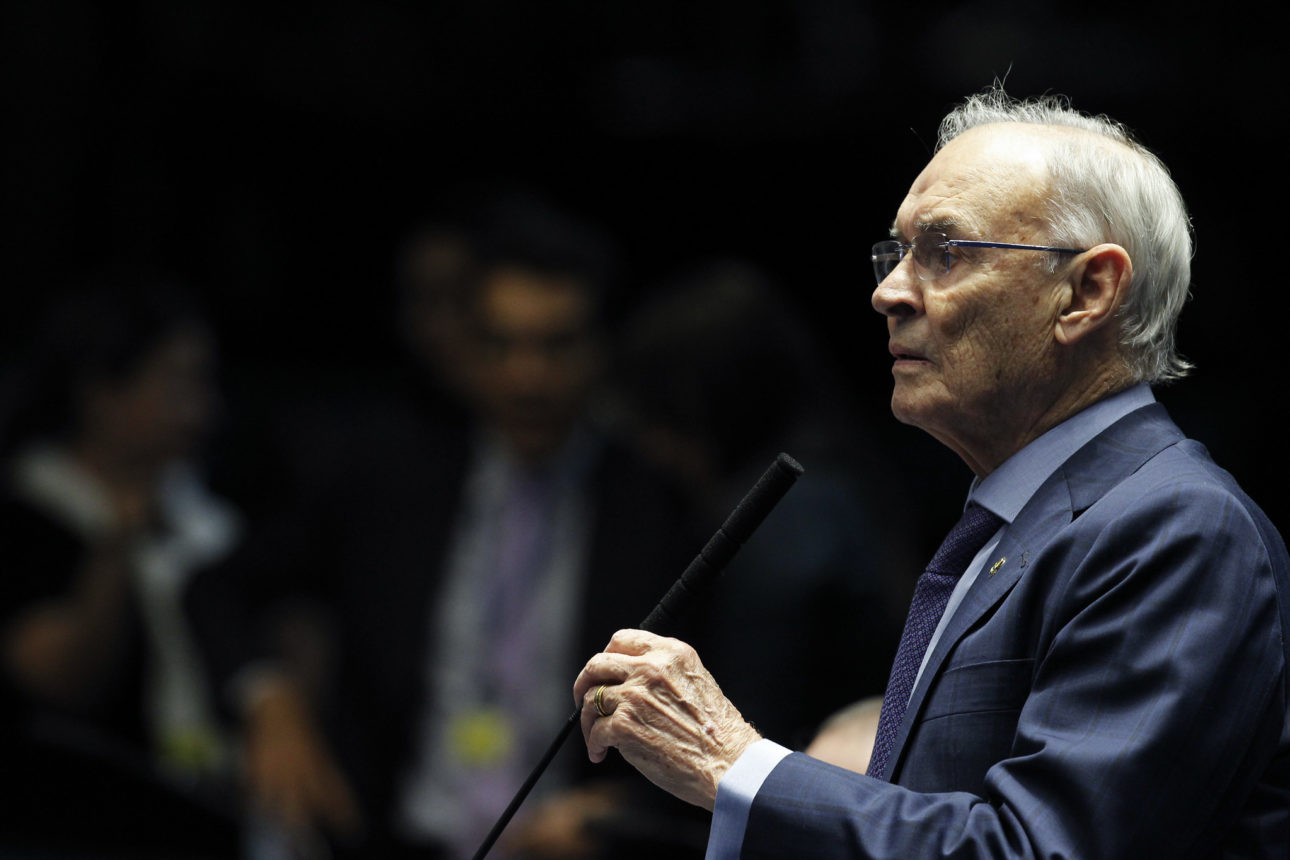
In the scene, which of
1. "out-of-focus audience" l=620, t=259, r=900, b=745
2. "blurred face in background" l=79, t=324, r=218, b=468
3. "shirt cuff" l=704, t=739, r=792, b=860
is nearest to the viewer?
"shirt cuff" l=704, t=739, r=792, b=860

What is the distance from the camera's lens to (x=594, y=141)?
245 inches

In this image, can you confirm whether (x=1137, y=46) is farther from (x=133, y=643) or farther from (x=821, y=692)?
(x=133, y=643)

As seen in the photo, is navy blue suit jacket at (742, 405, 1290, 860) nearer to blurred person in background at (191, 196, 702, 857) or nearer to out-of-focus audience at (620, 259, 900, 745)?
out-of-focus audience at (620, 259, 900, 745)

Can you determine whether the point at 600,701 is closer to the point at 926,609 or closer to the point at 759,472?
the point at 926,609

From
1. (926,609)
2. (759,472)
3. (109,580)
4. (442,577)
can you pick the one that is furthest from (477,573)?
(926,609)

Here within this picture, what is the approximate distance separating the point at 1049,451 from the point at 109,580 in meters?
2.92

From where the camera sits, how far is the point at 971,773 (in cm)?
159

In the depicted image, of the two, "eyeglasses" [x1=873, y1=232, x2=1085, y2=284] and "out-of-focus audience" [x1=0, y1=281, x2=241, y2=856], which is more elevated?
"eyeglasses" [x1=873, y1=232, x2=1085, y2=284]

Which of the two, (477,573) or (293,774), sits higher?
(477,573)

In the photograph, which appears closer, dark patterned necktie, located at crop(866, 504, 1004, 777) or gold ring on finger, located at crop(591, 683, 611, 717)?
gold ring on finger, located at crop(591, 683, 611, 717)

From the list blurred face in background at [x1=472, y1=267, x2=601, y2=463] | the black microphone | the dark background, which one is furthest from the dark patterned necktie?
the dark background

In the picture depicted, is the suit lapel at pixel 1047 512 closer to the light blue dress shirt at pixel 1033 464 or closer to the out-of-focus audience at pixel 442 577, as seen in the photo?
the light blue dress shirt at pixel 1033 464

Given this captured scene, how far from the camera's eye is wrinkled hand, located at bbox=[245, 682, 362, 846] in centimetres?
389

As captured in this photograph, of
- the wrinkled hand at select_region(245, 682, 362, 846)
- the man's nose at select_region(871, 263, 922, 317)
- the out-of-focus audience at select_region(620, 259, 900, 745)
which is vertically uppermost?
the man's nose at select_region(871, 263, 922, 317)
